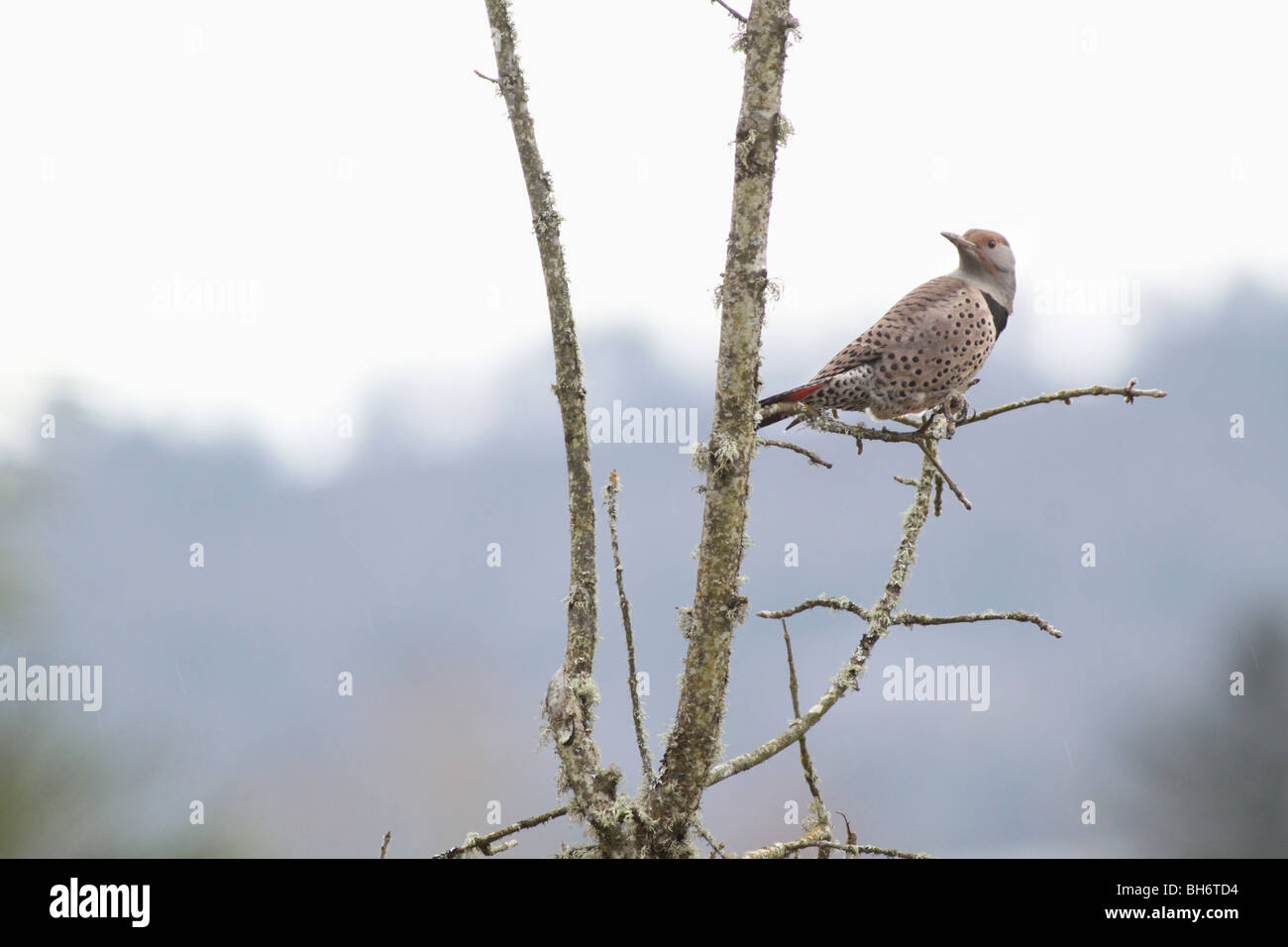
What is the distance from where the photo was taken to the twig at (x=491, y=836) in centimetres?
253

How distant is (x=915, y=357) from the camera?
3.90 meters

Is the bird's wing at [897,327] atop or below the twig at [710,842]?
atop

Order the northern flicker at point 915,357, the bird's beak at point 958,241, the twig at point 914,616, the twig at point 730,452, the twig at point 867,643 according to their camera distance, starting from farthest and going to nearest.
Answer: the bird's beak at point 958,241, the northern flicker at point 915,357, the twig at point 914,616, the twig at point 867,643, the twig at point 730,452

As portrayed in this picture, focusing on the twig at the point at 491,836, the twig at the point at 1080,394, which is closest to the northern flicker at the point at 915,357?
the twig at the point at 1080,394

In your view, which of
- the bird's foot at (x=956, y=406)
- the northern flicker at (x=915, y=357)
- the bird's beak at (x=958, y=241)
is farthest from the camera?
the bird's beak at (x=958, y=241)

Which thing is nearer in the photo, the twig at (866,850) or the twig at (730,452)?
the twig at (730,452)

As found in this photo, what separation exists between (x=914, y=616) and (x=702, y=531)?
828mm

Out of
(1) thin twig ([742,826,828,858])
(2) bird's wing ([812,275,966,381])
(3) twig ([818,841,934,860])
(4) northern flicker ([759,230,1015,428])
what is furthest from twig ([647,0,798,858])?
(2) bird's wing ([812,275,966,381])

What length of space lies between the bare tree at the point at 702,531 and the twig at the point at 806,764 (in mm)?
16

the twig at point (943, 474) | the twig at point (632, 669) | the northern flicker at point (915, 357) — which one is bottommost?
the twig at point (632, 669)

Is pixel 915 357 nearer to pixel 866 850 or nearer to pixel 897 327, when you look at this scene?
pixel 897 327

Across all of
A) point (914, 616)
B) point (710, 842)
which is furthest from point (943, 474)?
point (710, 842)

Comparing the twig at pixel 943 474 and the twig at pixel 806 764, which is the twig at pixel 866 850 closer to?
the twig at pixel 806 764
